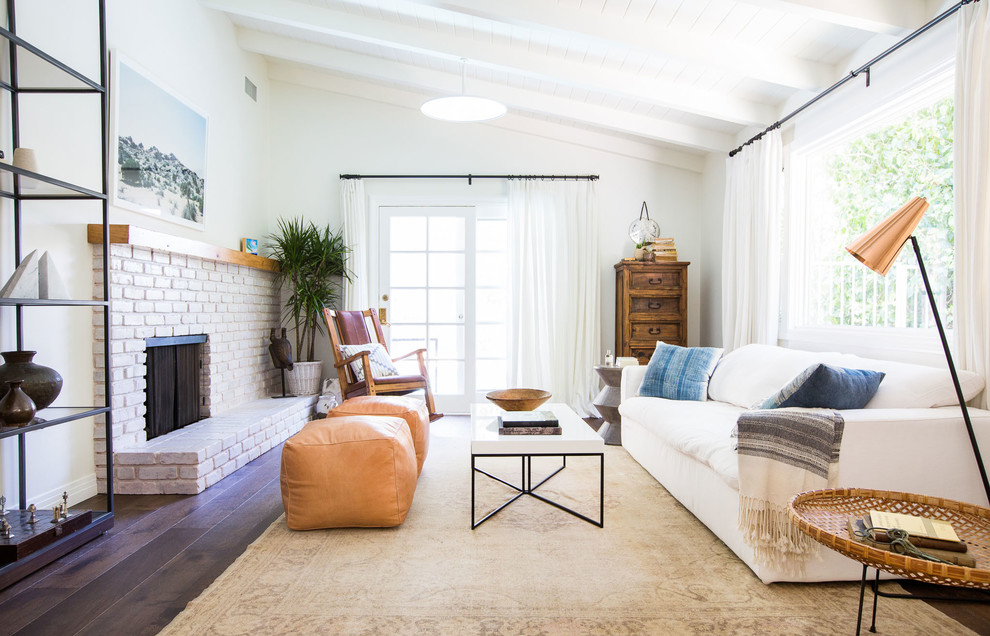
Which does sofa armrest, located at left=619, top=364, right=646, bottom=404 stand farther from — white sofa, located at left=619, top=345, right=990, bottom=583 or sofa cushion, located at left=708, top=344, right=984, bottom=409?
white sofa, located at left=619, top=345, right=990, bottom=583

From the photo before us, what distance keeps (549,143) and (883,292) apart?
3.03 meters

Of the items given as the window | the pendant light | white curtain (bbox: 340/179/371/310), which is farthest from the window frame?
white curtain (bbox: 340/179/371/310)

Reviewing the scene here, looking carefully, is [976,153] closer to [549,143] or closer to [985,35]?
[985,35]

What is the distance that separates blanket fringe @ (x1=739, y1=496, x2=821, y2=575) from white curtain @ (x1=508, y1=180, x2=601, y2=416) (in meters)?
3.10

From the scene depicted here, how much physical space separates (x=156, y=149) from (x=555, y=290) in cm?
312

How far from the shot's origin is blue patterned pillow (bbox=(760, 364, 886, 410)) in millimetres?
2162

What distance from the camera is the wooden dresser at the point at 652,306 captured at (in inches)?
183

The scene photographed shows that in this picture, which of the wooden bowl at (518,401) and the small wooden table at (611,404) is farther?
the small wooden table at (611,404)

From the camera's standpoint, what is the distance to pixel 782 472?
189cm

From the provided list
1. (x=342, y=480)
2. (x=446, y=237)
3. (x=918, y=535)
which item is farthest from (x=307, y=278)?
(x=918, y=535)

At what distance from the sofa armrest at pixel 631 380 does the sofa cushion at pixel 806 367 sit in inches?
17.4

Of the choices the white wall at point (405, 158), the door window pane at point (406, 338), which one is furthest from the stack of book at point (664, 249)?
the door window pane at point (406, 338)

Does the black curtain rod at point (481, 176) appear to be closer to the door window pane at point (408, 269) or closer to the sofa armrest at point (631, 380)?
the door window pane at point (408, 269)

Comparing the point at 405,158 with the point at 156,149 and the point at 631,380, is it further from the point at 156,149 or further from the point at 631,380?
the point at 631,380
